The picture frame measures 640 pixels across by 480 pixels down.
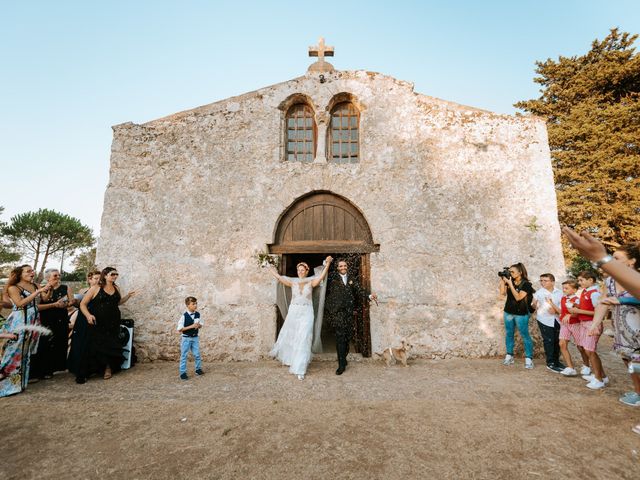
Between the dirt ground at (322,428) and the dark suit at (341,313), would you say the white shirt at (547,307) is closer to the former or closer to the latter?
the dirt ground at (322,428)

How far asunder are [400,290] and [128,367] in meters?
5.11

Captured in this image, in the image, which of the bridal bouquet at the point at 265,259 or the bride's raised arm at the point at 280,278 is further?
the bridal bouquet at the point at 265,259

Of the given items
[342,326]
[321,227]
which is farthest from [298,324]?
[321,227]

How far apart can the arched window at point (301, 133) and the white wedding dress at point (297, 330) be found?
2.76 m

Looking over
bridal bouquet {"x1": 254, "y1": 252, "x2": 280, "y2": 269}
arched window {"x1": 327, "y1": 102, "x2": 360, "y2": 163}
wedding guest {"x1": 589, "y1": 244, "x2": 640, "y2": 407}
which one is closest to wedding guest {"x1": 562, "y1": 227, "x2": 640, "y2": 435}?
wedding guest {"x1": 589, "y1": 244, "x2": 640, "y2": 407}

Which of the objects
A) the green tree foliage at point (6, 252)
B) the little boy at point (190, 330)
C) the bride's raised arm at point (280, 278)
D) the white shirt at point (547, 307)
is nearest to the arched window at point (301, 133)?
the bride's raised arm at point (280, 278)

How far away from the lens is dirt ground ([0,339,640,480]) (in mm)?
2529

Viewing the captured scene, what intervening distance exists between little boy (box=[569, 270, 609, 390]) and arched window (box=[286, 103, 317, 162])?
5223 mm

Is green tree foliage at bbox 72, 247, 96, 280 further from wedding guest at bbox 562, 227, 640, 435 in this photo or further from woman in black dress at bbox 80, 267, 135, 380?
wedding guest at bbox 562, 227, 640, 435

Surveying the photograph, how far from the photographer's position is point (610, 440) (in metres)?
2.90

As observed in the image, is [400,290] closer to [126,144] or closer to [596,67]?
[126,144]

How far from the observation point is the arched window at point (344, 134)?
6422 mm

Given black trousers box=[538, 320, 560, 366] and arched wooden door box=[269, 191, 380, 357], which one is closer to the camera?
black trousers box=[538, 320, 560, 366]

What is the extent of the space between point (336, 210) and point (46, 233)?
3368cm
